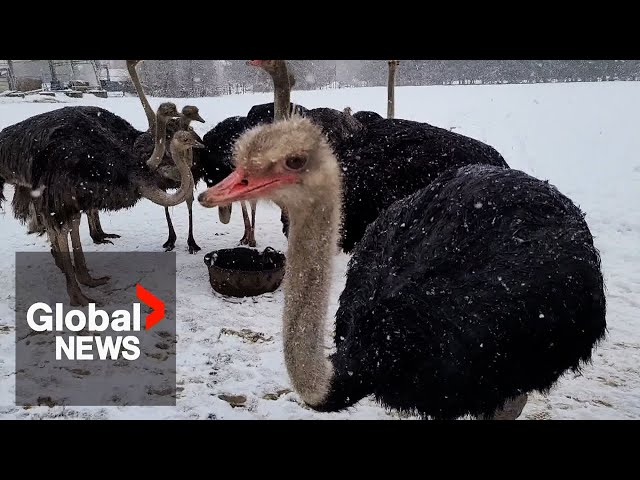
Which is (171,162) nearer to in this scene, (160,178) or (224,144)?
(160,178)

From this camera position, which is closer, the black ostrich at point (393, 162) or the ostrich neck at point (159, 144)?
the black ostrich at point (393, 162)

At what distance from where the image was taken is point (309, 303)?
1.72 m

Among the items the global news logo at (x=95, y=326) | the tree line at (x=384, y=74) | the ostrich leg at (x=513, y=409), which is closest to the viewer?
the ostrich leg at (x=513, y=409)

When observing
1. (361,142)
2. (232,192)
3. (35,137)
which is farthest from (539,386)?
(35,137)

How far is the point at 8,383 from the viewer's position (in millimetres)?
2938

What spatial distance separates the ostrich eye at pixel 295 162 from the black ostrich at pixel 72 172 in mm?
2393

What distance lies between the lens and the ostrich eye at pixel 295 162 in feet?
5.07

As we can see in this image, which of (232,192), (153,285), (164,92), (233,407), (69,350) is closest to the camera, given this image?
(232,192)

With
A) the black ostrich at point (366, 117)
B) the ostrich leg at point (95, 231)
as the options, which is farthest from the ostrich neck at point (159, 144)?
the black ostrich at point (366, 117)

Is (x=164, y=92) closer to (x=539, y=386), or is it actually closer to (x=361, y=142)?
(x=361, y=142)

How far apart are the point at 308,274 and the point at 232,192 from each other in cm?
38

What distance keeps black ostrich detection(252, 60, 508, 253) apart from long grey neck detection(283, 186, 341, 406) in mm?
1652

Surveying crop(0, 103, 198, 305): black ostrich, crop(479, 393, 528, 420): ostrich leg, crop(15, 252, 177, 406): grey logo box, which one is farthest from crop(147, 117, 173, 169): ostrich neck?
crop(479, 393, 528, 420): ostrich leg

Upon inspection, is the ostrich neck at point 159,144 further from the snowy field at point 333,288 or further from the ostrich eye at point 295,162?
the ostrich eye at point 295,162
